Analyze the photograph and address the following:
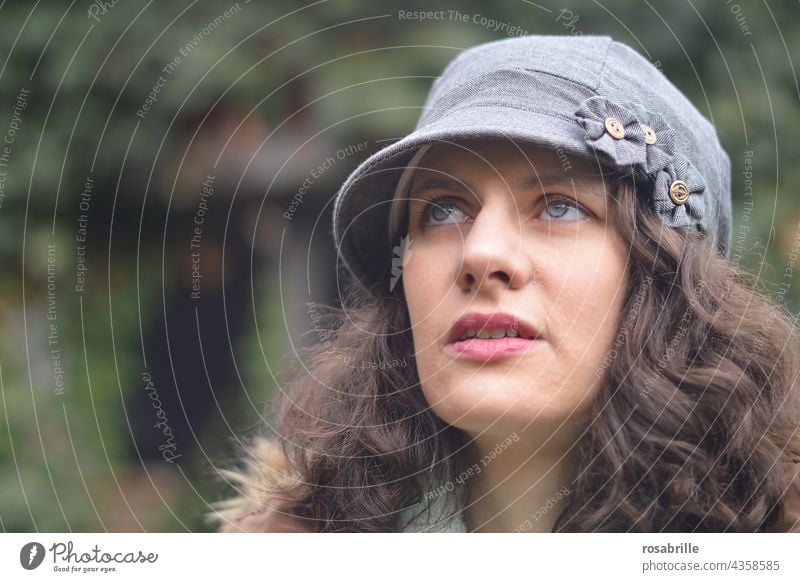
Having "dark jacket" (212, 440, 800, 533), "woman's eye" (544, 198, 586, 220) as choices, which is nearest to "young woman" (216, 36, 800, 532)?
"woman's eye" (544, 198, 586, 220)

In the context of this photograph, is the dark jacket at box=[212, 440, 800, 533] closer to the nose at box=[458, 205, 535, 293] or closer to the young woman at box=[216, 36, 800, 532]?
the young woman at box=[216, 36, 800, 532]

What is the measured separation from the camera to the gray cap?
81 cm

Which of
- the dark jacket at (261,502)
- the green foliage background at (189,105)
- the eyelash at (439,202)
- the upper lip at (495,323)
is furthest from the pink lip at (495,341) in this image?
the green foliage background at (189,105)

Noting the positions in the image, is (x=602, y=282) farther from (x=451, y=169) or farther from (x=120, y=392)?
(x=120, y=392)

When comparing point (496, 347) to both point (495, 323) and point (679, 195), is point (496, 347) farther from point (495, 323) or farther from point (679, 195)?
point (679, 195)

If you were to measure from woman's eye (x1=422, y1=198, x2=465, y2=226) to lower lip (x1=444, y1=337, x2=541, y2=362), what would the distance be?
118 millimetres

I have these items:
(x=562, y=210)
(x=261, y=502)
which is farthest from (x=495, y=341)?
(x=261, y=502)

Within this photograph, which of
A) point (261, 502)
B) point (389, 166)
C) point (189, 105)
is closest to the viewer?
point (389, 166)

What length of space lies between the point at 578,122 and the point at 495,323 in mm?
187

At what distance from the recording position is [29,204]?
1661 mm

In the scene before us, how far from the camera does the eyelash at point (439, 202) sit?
824 mm

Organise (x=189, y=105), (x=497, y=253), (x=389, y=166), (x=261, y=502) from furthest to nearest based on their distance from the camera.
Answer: (x=189, y=105) → (x=261, y=502) → (x=389, y=166) → (x=497, y=253)

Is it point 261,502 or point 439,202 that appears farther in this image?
point 261,502

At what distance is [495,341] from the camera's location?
32.3 inches
